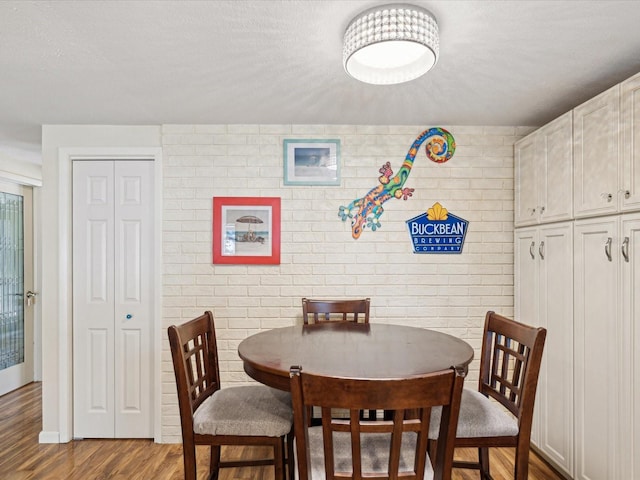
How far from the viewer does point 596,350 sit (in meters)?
2.09

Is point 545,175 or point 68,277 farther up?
point 545,175

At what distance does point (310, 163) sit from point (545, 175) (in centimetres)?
161

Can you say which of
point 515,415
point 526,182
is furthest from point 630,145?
point 515,415

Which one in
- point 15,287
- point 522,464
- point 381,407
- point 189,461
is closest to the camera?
point 381,407

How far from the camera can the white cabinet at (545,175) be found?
231 cm

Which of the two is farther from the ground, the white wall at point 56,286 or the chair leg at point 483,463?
the white wall at point 56,286

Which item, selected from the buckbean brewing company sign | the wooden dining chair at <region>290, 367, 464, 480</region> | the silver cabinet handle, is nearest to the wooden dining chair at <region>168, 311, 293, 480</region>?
the wooden dining chair at <region>290, 367, 464, 480</region>

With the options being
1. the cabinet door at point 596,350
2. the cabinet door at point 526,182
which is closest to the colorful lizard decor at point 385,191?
the cabinet door at point 526,182

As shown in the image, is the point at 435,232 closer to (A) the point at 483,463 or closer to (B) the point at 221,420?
(A) the point at 483,463

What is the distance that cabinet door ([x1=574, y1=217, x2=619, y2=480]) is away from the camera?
1.97 m

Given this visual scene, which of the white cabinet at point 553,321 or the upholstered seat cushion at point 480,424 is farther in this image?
the white cabinet at point 553,321

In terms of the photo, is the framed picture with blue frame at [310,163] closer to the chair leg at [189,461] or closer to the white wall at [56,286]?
the white wall at [56,286]

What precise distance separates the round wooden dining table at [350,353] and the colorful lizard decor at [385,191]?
895mm

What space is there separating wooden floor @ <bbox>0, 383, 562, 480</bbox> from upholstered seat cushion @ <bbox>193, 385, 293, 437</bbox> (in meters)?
0.82
